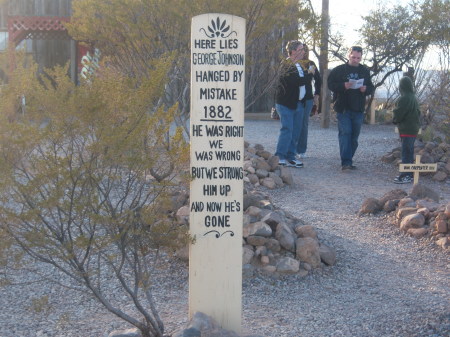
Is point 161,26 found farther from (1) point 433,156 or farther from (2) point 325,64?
(2) point 325,64

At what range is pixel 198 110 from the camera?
4.15 m

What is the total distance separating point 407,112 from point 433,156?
64.9 inches

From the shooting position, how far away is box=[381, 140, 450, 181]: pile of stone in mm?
11039

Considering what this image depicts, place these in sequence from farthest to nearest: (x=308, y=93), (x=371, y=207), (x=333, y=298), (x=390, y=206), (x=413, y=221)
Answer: (x=308, y=93) < (x=371, y=207) < (x=390, y=206) < (x=413, y=221) < (x=333, y=298)

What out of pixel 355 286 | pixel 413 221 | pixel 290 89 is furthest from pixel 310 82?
pixel 355 286

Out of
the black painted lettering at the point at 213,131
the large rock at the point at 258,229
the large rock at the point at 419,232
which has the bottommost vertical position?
the large rock at the point at 419,232

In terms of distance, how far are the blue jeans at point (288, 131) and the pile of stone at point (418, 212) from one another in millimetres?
2758

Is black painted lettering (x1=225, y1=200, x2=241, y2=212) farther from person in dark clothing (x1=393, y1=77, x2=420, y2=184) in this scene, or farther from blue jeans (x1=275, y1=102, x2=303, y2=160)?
person in dark clothing (x1=393, y1=77, x2=420, y2=184)

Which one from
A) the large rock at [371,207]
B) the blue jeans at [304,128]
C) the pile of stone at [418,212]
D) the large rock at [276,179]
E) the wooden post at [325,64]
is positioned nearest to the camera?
the pile of stone at [418,212]

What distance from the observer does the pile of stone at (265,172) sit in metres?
9.77

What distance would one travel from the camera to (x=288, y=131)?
35.8 ft

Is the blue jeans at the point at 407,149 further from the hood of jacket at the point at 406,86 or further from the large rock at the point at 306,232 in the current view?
the large rock at the point at 306,232

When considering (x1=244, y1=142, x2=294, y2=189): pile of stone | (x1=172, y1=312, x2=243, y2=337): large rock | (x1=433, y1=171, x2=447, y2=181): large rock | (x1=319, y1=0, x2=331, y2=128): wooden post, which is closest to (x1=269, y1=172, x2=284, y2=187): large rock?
(x1=244, y1=142, x2=294, y2=189): pile of stone

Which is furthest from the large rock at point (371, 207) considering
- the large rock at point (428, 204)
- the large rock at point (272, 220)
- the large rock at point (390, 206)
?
the large rock at point (272, 220)
